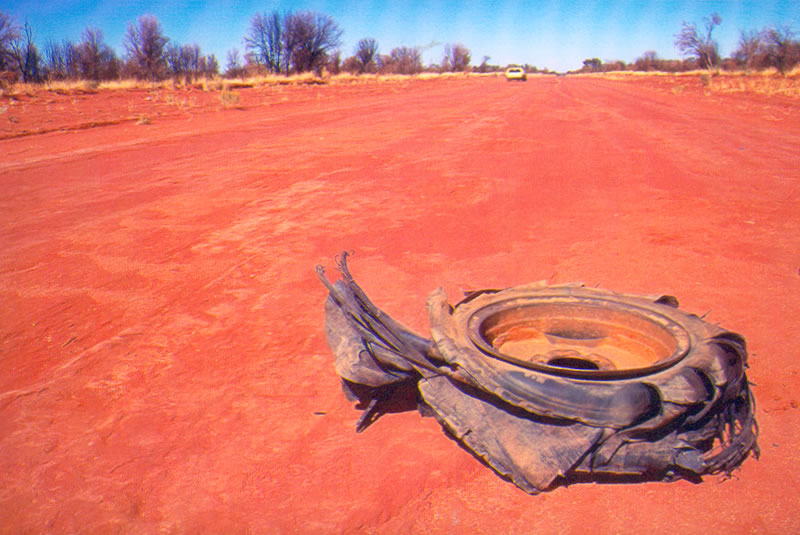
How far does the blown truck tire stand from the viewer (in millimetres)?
2174

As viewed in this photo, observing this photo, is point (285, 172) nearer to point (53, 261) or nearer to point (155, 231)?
point (155, 231)

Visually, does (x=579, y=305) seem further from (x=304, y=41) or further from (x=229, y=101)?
(x=304, y=41)

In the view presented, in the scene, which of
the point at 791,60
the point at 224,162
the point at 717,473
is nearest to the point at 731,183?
the point at 717,473

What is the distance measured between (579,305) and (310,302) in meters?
2.05

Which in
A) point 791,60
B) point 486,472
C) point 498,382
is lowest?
point 486,472

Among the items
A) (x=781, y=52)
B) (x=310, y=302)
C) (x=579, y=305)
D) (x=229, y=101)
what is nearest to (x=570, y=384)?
(x=579, y=305)

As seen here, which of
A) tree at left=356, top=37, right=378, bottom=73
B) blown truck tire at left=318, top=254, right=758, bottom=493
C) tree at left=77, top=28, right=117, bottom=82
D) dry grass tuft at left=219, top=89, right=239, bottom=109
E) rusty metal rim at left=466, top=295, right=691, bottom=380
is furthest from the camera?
tree at left=356, top=37, right=378, bottom=73

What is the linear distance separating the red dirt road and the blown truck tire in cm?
16

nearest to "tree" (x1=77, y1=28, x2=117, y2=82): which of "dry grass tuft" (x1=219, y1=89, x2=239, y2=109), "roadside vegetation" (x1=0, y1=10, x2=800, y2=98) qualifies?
"roadside vegetation" (x1=0, y1=10, x2=800, y2=98)

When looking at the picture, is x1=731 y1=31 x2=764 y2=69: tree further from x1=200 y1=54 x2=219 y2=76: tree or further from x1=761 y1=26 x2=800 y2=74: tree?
x1=200 y1=54 x2=219 y2=76: tree

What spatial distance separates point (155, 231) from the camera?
600 cm

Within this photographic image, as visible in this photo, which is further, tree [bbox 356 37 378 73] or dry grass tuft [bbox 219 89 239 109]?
tree [bbox 356 37 378 73]

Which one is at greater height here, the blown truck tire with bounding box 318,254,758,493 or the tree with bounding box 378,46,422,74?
the tree with bounding box 378,46,422,74

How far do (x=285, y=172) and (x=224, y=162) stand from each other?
173 cm
